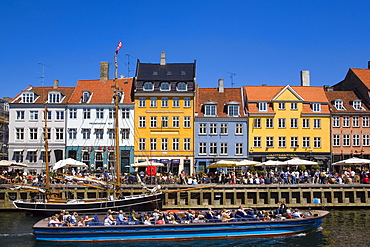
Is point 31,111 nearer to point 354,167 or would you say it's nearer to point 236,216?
point 236,216

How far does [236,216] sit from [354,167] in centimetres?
2805

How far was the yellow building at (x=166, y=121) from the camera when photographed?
51.9 m

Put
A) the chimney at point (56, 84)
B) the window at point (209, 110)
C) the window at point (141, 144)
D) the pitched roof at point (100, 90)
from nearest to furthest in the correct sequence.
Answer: the window at point (141, 144) → the window at point (209, 110) → the pitched roof at point (100, 90) → the chimney at point (56, 84)

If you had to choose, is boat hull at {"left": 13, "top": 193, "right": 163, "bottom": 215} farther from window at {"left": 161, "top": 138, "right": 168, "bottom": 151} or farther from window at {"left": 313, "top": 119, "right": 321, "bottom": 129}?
window at {"left": 313, "top": 119, "right": 321, "bottom": 129}

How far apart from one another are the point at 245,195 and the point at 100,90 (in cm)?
2532

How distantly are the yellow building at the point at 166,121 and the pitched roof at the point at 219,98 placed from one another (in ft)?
8.42

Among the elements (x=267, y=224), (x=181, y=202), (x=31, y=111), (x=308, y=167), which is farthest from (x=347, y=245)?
(x=31, y=111)

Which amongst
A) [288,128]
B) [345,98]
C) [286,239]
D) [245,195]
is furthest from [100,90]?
[286,239]

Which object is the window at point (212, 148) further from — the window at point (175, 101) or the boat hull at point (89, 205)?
the boat hull at point (89, 205)

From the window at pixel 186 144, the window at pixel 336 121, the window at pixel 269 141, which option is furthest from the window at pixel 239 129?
the window at pixel 336 121

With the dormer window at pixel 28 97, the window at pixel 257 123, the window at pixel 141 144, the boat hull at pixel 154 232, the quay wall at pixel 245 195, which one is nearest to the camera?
A: the boat hull at pixel 154 232

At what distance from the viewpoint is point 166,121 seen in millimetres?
52281

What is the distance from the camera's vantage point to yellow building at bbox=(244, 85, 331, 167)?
2055 inches

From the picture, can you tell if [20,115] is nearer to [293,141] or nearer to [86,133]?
[86,133]
